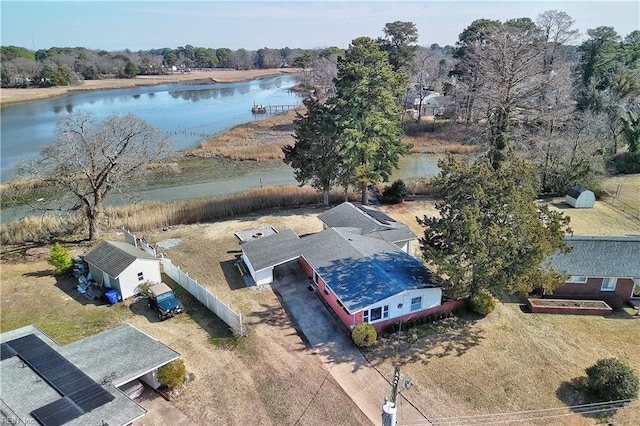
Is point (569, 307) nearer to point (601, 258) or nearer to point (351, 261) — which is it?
point (601, 258)

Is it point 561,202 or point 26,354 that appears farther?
point 561,202

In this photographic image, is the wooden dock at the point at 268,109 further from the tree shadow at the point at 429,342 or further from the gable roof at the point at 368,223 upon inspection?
the tree shadow at the point at 429,342

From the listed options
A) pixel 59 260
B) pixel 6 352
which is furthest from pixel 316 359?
pixel 59 260

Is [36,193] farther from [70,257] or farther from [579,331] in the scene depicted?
[579,331]

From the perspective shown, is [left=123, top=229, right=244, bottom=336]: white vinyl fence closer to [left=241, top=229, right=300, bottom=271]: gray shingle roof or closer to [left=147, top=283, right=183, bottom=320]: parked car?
[left=147, top=283, right=183, bottom=320]: parked car

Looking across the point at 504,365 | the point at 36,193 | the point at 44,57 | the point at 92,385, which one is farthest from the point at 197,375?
the point at 44,57

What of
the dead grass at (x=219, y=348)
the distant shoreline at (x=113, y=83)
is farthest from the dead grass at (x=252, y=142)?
the distant shoreline at (x=113, y=83)
